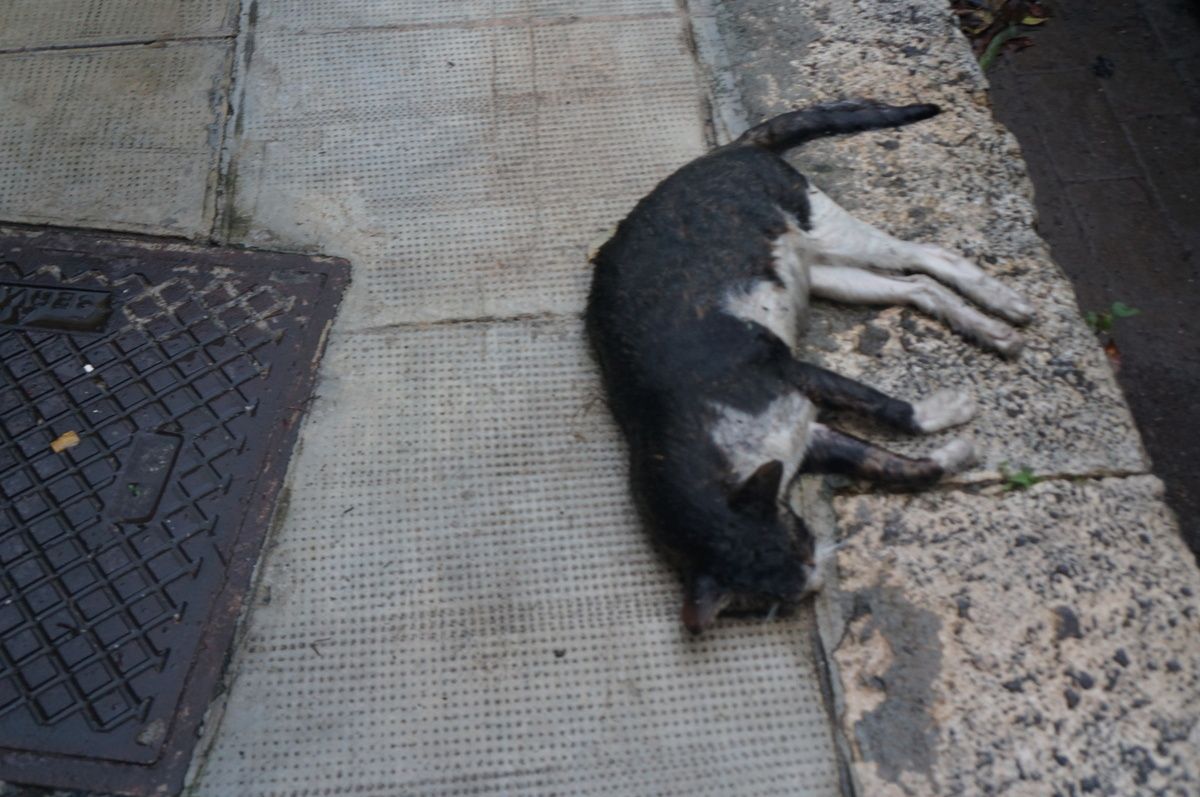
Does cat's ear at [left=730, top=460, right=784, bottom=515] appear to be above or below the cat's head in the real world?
above

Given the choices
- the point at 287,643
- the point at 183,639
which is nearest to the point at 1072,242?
the point at 287,643

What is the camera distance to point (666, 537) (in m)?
3.13

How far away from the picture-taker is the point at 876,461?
3322 mm

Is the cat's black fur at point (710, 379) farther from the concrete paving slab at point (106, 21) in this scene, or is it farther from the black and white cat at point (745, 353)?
the concrete paving slab at point (106, 21)

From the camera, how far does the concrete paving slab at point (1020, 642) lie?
2.83 m

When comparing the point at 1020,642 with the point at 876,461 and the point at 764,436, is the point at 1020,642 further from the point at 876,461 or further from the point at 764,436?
the point at 764,436

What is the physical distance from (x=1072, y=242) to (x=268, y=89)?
4017 mm

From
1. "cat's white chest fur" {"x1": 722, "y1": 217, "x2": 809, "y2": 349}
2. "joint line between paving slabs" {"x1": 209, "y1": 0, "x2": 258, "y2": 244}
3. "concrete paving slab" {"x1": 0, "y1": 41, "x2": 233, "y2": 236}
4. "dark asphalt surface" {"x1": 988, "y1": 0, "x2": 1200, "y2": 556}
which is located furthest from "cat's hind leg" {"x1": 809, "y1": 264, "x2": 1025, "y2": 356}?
"concrete paving slab" {"x1": 0, "y1": 41, "x2": 233, "y2": 236}

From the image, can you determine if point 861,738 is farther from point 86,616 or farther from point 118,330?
point 118,330

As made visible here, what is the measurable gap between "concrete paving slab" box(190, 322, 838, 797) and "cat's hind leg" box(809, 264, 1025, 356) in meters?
1.04

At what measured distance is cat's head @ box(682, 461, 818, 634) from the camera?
2969 millimetres

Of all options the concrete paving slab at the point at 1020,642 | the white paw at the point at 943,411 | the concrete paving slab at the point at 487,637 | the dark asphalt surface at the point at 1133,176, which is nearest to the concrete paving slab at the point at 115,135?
the concrete paving slab at the point at 487,637

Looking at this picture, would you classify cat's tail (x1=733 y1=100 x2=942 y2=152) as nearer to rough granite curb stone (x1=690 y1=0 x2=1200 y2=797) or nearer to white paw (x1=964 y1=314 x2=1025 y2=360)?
rough granite curb stone (x1=690 y1=0 x2=1200 y2=797)

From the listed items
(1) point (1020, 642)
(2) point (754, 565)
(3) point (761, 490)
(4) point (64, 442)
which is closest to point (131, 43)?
(4) point (64, 442)
